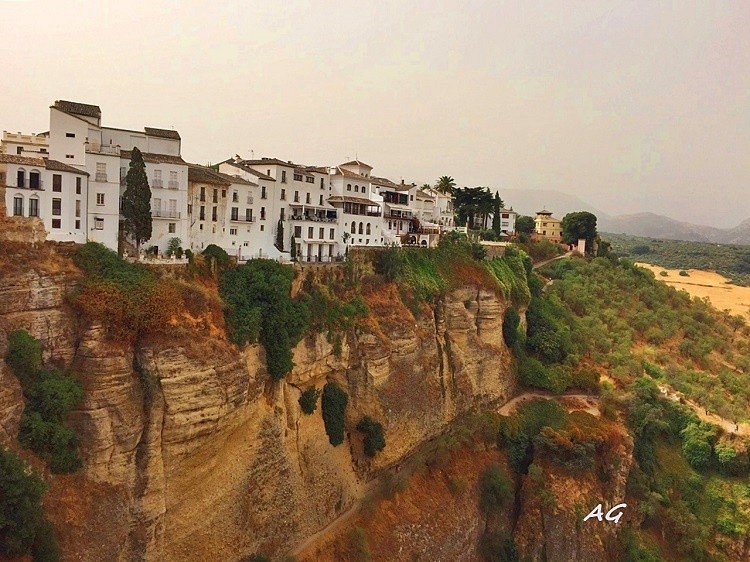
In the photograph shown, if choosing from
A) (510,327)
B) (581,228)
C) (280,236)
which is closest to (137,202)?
(280,236)

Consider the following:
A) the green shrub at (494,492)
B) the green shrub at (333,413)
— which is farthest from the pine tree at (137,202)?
the green shrub at (494,492)

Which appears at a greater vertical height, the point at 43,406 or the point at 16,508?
the point at 43,406

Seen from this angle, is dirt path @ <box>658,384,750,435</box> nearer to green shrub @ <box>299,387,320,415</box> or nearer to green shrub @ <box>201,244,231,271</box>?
green shrub @ <box>299,387,320,415</box>

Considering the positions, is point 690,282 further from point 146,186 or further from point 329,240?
point 146,186

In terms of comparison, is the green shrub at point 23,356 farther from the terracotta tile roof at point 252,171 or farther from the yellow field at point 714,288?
the yellow field at point 714,288

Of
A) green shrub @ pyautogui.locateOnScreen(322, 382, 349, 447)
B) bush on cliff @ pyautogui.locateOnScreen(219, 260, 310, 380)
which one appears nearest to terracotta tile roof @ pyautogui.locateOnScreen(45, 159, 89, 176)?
bush on cliff @ pyautogui.locateOnScreen(219, 260, 310, 380)

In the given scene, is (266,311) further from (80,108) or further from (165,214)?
(80,108)

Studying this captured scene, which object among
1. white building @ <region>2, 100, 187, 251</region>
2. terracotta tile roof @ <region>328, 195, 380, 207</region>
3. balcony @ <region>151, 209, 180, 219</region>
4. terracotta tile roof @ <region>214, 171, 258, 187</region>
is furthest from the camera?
terracotta tile roof @ <region>328, 195, 380, 207</region>
